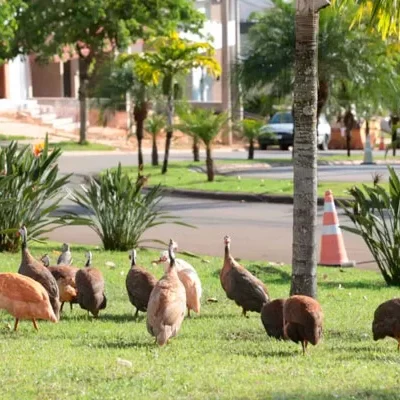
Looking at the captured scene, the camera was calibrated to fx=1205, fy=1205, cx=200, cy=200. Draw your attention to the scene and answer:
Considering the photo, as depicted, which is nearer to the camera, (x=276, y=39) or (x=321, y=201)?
(x=321, y=201)

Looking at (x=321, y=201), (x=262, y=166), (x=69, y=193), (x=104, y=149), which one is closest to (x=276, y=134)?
(x=104, y=149)

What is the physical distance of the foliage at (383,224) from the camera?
496 inches

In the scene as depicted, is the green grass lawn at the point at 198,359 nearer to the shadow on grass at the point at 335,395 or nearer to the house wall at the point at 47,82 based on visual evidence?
the shadow on grass at the point at 335,395

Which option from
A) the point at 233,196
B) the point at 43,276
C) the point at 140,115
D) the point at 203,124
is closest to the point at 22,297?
the point at 43,276

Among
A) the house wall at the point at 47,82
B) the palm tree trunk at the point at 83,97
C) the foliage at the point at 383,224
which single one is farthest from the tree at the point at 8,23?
the foliage at the point at 383,224

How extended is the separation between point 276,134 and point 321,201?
24.9 meters

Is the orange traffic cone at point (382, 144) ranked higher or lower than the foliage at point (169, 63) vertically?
lower

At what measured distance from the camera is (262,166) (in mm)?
36625

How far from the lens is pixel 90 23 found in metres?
46.6

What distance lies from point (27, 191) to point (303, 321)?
6.58m

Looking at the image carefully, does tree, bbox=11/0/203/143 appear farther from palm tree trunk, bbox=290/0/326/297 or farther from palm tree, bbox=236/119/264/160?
palm tree trunk, bbox=290/0/326/297

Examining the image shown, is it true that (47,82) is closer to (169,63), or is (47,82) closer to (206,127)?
(169,63)

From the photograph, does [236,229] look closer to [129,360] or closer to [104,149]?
[129,360]

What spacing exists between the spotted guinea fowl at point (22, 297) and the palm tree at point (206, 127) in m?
20.2
